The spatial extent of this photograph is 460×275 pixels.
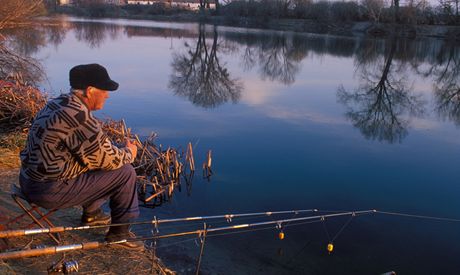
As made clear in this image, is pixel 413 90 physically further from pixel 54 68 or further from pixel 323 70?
pixel 54 68

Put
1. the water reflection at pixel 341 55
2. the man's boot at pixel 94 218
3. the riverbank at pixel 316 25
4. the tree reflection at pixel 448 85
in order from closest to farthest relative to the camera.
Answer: the man's boot at pixel 94 218
the water reflection at pixel 341 55
the tree reflection at pixel 448 85
the riverbank at pixel 316 25

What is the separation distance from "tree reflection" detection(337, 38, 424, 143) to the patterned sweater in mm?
7114

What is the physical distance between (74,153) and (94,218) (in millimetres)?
1105

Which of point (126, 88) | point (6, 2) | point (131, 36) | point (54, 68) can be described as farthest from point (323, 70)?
point (131, 36)

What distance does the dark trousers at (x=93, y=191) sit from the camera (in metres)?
2.98

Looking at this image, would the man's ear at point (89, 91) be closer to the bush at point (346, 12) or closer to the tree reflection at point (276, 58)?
the tree reflection at point (276, 58)

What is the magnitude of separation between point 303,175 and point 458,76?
12787 millimetres

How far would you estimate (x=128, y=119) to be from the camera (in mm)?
9062

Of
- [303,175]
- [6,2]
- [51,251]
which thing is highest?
[6,2]

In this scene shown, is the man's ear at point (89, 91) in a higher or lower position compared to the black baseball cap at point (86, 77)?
lower

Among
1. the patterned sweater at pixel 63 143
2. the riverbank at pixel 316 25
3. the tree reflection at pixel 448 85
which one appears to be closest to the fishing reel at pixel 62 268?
the patterned sweater at pixel 63 143

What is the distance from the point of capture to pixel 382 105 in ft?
39.8

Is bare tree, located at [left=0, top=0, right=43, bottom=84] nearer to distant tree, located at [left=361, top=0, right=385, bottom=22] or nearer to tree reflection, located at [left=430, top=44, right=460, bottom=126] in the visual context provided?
tree reflection, located at [left=430, top=44, right=460, bottom=126]

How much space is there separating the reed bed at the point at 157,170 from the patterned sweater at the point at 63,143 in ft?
7.67
